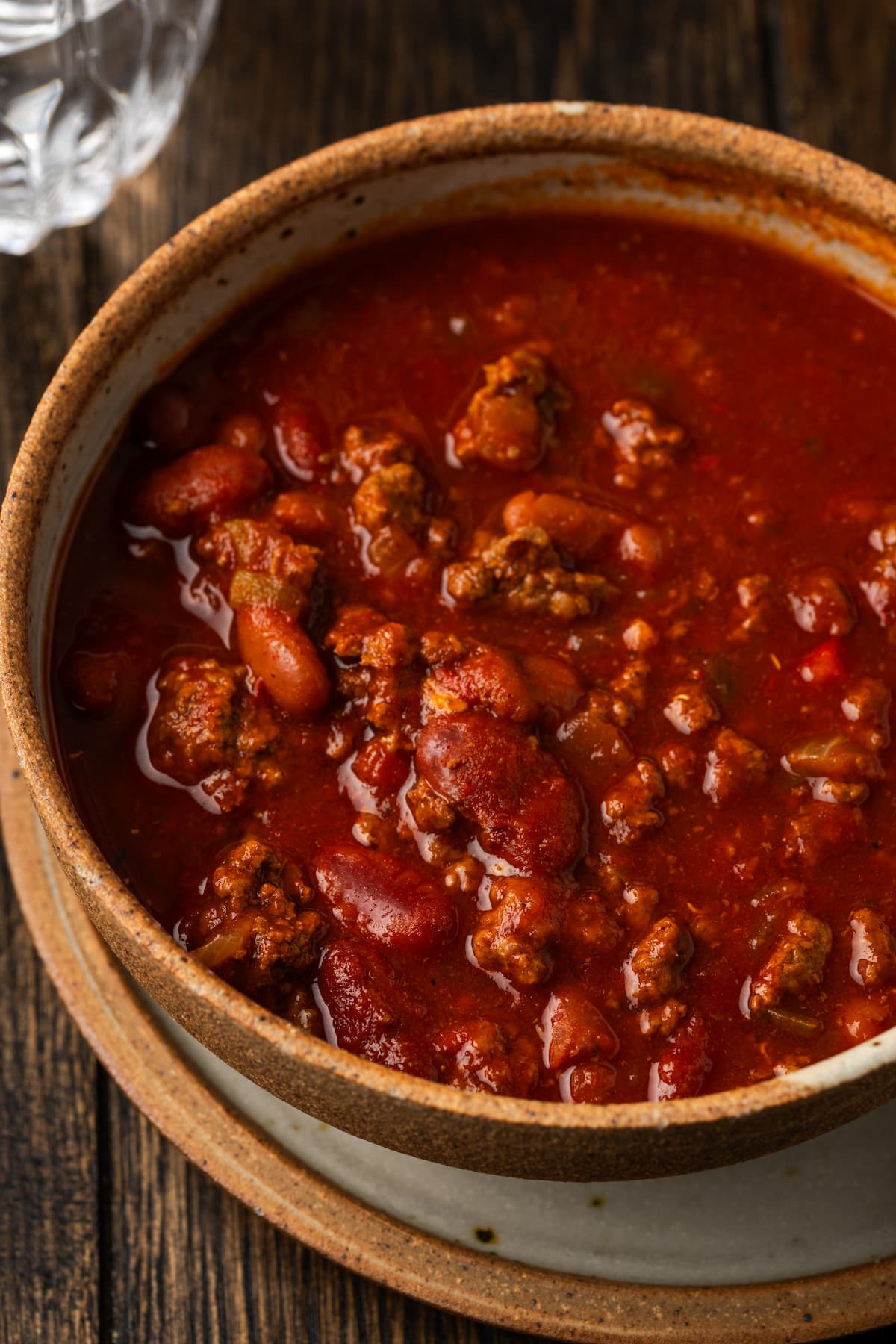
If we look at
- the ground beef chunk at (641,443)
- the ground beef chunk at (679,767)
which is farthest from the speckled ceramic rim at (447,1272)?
the ground beef chunk at (641,443)

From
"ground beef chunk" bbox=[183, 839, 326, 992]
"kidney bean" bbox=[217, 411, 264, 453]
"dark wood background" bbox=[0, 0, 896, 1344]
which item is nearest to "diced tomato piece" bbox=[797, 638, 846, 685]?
"ground beef chunk" bbox=[183, 839, 326, 992]

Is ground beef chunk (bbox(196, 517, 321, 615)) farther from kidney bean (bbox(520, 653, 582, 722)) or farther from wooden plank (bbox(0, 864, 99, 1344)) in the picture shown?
wooden plank (bbox(0, 864, 99, 1344))

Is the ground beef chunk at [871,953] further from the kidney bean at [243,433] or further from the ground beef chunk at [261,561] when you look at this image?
the kidney bean at [243,433]

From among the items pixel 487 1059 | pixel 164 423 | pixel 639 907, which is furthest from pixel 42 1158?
pixel 164 423

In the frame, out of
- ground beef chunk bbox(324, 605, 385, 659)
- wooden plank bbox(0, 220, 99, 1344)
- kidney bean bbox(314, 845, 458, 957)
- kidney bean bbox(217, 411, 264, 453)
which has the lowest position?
wooden plank bbox(0, 220, 99, 1344)

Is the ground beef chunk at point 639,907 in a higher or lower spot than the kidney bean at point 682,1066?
higher

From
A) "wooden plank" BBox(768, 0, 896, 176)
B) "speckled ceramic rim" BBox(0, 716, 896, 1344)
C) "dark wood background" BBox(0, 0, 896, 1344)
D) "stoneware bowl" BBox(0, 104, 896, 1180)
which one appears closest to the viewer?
"stoneware bowl" BBox(0, 104, 896, 1180)

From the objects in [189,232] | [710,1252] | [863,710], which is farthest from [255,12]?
[710,1252]

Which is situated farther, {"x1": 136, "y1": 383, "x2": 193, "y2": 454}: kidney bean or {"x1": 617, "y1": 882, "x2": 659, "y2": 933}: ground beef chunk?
{"x1": 136, "y1": 383, "x2": 193, "y2": 454}: kidney bean
